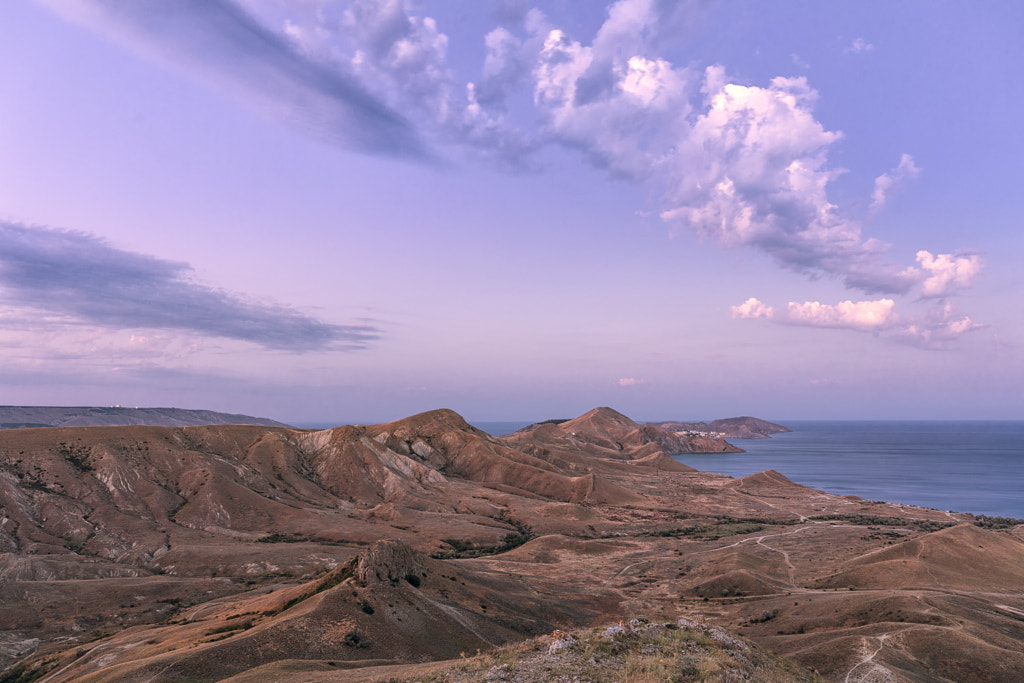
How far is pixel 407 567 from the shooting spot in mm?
40875

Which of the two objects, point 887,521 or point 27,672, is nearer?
point 27,672

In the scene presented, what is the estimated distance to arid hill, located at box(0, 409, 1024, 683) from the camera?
30.7m

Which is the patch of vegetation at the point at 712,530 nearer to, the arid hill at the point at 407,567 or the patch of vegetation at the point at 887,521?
the arid hill at the point at 407,567

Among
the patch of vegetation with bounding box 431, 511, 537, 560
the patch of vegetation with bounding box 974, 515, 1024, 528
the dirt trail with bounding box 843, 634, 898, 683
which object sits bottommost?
the patch of vegetation with bounding box 431, 511, 537, 560

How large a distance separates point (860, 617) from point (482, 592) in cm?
2902

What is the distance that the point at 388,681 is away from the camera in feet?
61.2

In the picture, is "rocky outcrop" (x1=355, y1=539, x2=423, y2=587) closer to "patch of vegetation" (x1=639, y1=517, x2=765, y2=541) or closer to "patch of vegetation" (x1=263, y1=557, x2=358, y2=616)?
"patch of vegetation" (x1=263, y1=557, x2=358, y2=616)

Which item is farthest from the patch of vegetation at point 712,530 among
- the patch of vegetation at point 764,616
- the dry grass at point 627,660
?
the dry grass at point 627,660

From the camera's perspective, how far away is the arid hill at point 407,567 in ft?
101

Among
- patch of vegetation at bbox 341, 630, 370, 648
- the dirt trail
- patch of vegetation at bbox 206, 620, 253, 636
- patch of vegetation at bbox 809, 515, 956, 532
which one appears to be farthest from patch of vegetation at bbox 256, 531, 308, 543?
patch of vegetation at bbox 809, 515, 956, 532

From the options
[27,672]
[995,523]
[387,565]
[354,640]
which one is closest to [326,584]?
[387,565]

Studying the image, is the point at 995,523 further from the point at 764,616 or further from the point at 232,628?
the point at 232,628

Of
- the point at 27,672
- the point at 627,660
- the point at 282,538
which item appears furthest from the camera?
the point at 282,538

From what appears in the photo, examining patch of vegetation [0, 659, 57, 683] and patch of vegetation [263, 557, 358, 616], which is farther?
patch of vegetation [263, 557, 358, 616]
